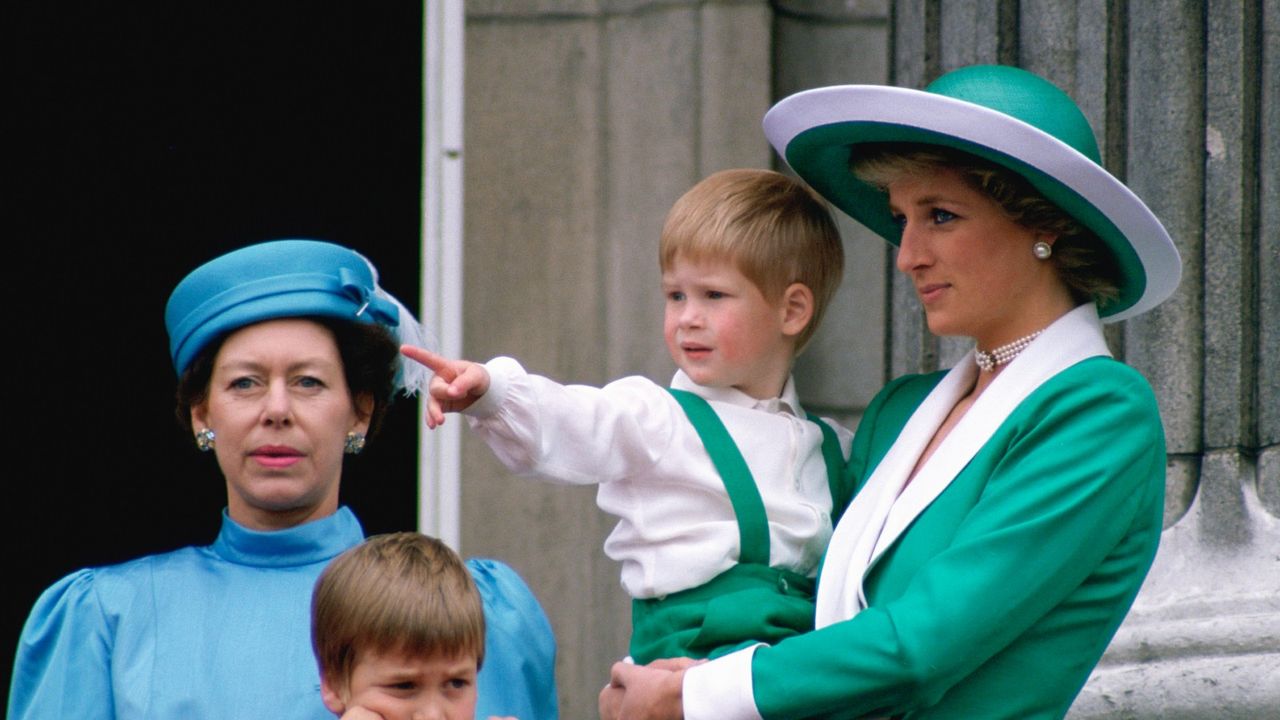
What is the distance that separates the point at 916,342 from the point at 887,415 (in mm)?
1319

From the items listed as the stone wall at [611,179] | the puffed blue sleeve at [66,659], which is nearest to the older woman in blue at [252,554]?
the puffed blue sleeve at [66,659]

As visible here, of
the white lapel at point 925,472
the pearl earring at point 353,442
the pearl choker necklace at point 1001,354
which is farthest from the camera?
the pearl earring at point 353,442

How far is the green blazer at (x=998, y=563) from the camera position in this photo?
2.54m

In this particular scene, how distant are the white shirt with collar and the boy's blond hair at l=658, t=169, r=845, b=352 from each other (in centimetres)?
22

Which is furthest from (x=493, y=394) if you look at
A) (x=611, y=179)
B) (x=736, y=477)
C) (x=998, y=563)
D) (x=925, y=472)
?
(x=611, y=179)

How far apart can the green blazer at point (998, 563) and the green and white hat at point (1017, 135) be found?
15 centimetres

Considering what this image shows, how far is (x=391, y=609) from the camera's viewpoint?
8.55ft

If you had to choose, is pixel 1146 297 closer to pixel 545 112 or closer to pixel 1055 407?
pixel 1055 407

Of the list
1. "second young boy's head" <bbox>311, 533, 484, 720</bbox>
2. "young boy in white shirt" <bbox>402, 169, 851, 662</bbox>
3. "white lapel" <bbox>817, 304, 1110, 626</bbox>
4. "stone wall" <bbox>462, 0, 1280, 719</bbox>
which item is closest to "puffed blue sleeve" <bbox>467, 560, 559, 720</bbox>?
"young boy in white shirt" <bbox>402, 169, 851, 662</bbox>

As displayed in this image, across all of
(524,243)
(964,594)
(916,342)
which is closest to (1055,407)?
(964,594)

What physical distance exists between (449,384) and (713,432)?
47cm

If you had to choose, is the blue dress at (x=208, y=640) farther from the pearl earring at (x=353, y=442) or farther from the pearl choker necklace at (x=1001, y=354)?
the pearl choker necklace at (x=1001, y=354)

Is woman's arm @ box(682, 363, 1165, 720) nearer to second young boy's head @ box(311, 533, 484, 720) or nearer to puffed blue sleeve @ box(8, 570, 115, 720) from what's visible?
second young boy's head @ box(311, 533, 484, 720)

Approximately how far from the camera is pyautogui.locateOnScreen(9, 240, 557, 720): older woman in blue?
2.90m
